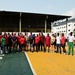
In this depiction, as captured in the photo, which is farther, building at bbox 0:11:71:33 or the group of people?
building at bbox 0:11:71:33

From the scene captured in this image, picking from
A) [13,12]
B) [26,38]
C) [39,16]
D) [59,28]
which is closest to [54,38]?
[26,38]

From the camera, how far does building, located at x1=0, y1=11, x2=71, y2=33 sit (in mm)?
40562

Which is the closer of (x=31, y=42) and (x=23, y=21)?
(x=31, y=42)

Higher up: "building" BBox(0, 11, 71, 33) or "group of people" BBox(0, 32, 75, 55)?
"building" BBox(0, 11, 71, 33)

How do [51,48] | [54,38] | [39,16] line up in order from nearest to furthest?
[54,38], [51,48], [39,16]

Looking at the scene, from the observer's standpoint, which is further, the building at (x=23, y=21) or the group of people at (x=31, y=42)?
the building at (x=23, y=21)

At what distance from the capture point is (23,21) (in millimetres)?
43656

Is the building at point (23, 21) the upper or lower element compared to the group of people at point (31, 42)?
upper

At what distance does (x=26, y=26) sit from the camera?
43.8 meters

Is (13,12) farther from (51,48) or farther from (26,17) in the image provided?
(51,48)

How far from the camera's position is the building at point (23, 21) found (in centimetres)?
4056

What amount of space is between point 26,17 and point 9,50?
2394cm

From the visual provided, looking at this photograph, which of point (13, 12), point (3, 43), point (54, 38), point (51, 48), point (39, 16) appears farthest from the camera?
point (39, 16)

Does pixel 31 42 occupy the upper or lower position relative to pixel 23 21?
lower
